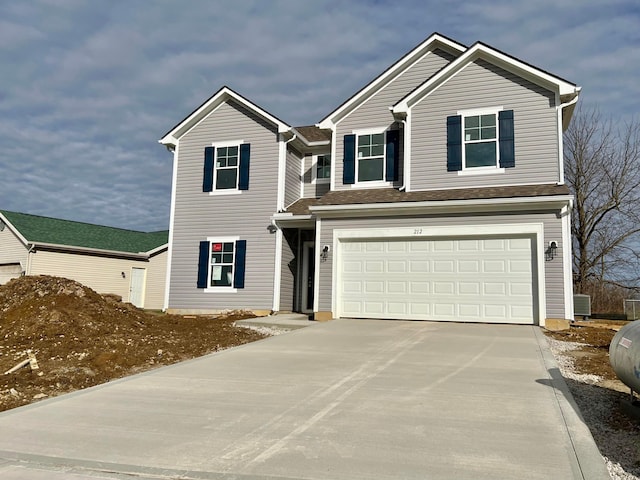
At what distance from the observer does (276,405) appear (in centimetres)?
533

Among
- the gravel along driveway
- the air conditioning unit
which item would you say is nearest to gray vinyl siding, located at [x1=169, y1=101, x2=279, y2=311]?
the air conditioning unit

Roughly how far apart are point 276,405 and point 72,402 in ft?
7.52

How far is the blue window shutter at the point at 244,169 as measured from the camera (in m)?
16.4

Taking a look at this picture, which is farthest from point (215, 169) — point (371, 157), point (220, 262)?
point (371, 157)

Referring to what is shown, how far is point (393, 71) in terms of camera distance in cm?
1528

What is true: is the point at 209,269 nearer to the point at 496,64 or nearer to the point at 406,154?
the point at 406,154

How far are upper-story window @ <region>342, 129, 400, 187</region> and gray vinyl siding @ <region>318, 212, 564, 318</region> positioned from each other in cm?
181

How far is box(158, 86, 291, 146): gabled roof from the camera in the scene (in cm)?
1644

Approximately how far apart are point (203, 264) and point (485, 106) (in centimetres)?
983

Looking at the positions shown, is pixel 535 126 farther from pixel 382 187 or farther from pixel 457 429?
pixel 457 429

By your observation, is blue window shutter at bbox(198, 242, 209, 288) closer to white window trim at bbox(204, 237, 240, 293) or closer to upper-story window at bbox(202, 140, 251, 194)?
white window trim at bbox(204, 237, 240, 293)

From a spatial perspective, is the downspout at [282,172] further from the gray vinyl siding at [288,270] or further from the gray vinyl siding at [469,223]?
the gray vinyl siding at [469,223]

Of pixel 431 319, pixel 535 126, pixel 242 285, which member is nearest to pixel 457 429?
pixel 431 319

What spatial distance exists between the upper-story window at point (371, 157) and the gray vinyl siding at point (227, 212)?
98.5 inches
